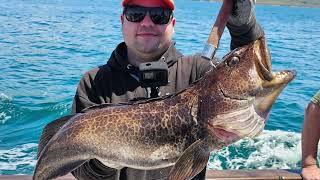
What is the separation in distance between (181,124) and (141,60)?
94cm

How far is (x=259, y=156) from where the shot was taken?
32.2 ft

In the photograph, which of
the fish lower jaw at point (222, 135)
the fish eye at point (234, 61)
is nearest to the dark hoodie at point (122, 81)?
the fish eye at point (234, 61)

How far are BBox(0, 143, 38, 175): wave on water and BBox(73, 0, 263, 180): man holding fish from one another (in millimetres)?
5968

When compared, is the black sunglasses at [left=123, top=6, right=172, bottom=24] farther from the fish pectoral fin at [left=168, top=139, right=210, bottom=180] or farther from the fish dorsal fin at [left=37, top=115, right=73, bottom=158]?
the fish pectoral fin at [left=168, top=139, right=210, bottom=180]

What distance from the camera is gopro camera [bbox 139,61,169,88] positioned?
10.1 feet

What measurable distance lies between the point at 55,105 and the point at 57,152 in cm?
1167

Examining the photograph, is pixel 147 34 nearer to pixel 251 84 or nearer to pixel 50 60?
pixel 251 84

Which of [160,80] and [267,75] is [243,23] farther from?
[160,80]

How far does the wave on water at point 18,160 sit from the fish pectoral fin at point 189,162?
684 centimetres

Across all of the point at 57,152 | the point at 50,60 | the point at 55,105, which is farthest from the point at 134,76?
the point at 50,60

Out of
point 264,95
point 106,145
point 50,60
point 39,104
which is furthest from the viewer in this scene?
point 50,60

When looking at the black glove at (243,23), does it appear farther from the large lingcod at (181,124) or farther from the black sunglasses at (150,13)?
the black sunglasses at (150,13)

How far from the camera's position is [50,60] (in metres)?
22.9

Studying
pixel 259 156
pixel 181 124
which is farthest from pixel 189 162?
pixel 259 156
